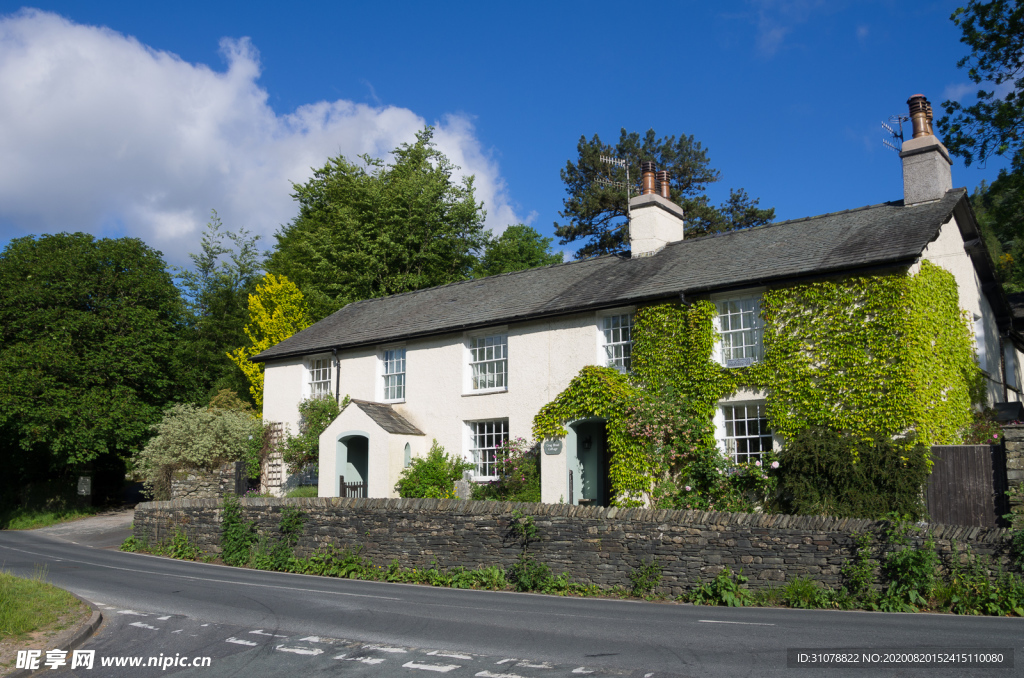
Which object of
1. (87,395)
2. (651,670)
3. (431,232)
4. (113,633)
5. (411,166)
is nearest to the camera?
(651,670)

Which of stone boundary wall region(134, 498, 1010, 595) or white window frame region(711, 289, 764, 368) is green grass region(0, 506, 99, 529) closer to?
stone boundary wall region(134, 498, 1010, 595)

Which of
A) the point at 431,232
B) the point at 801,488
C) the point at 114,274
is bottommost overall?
the point at 801,488

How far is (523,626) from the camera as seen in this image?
10016mm

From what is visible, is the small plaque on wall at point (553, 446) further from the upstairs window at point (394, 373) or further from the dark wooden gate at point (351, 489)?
the dark wooden gate at point (351, 489)

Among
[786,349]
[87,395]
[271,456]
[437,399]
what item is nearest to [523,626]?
[786,349]

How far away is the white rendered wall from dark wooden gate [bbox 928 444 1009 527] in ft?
13.5

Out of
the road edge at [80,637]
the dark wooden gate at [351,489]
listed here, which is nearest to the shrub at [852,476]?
the dark wooden gate at [351,489]

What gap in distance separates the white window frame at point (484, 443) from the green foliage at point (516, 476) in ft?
1.72

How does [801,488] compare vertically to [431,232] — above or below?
below

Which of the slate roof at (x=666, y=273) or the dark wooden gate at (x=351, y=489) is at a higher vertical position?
the slate roof at (x=666, y=273)

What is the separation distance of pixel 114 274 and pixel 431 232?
14705 mm

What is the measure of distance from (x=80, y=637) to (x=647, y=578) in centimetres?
838

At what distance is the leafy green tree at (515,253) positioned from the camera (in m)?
42.2

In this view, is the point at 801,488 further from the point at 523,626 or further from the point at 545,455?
the point at 523,626
